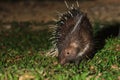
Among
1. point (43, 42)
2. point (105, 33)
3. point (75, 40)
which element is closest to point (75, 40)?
point (75, 40)

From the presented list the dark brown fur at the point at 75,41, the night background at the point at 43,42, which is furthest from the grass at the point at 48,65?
the dark brown fur at the point at 75,41

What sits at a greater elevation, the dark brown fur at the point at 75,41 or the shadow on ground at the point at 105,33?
the shadow on ground at the point at 105,33

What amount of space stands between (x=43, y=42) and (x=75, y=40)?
4.14 meters

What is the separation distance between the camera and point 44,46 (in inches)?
455

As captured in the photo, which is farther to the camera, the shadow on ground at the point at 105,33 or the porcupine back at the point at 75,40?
the shadow on ground at the point at 105,33

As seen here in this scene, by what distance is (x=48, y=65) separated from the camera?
8523 mm

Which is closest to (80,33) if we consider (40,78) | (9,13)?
(40,78)

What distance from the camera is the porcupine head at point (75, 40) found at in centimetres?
832

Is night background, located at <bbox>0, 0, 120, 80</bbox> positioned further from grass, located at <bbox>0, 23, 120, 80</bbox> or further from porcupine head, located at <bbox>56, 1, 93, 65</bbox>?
porcupine head, located at <bbox>56, 1, 93, 65</bbox>

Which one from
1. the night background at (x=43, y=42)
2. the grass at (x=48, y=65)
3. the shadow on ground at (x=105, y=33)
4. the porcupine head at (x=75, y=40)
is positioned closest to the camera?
the grass at (x=48, y=65)

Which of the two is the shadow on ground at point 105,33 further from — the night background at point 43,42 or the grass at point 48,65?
the grass at point 48,65

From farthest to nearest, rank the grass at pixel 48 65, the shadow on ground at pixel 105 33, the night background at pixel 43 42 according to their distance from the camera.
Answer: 1. the shadow on ground at pixel 105 33
2. the night background at pixel 43 42
3. the grass at pixel 48 65

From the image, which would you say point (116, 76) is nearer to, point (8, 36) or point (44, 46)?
point (44, 46)

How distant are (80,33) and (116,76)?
1.38 metres
